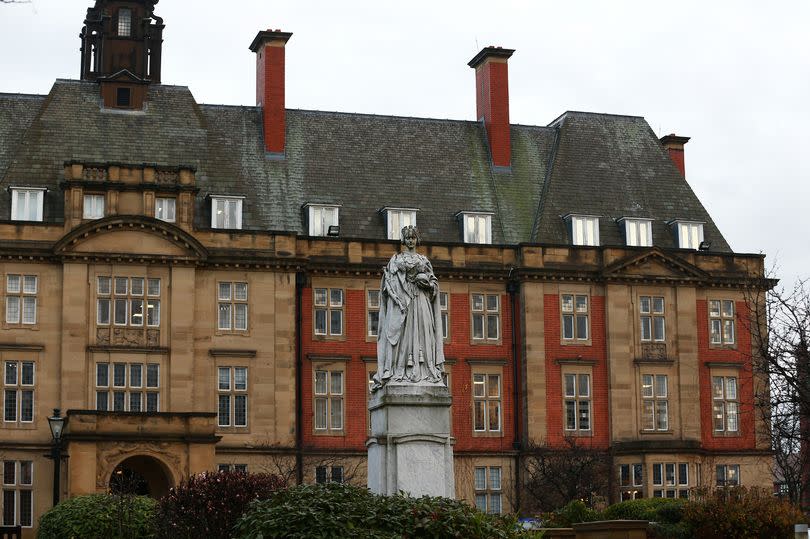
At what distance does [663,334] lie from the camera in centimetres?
6581

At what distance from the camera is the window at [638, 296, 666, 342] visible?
6562 cm

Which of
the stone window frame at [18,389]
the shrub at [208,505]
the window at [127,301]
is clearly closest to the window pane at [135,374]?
the window at [127,301]

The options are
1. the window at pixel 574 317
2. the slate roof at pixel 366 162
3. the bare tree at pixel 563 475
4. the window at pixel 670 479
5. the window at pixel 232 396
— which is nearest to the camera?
the bare tree at pixel 563 475

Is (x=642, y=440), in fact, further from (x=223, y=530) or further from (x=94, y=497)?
(x=223, y=530)

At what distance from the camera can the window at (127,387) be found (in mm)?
58906

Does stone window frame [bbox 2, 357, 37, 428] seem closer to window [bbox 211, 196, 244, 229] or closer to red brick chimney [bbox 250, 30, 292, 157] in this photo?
window [bbox 211, 196, 244, 229]

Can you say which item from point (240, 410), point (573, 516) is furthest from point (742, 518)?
point (240, 410)

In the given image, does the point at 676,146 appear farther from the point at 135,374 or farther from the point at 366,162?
the point at 135,374

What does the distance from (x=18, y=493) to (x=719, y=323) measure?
28305 mm

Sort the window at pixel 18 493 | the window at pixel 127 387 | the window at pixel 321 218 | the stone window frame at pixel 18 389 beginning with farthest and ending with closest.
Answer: the window at pixel 321 218, the window at pixel 127 387, the stone window frame at pixel 18 389, the window at pixel 18 493

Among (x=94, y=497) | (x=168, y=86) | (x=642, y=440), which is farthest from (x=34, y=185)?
(x=642, y=440)

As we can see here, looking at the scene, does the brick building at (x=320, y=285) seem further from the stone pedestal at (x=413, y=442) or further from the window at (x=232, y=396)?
the stone pedestal at (x=413, y=442)

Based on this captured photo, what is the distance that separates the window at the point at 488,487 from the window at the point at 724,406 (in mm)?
9424

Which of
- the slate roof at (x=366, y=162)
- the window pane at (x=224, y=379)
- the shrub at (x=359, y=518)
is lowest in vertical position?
the shrub at (x=359, y=518)
